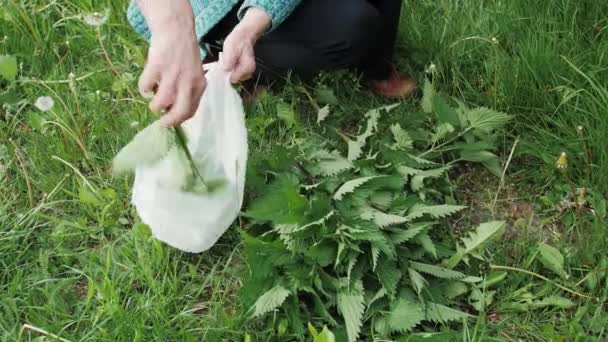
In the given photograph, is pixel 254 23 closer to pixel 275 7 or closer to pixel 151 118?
pixel 275 7

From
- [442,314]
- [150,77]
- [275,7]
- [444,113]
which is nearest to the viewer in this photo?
[150,77]

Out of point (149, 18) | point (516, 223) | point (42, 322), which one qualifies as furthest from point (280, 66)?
point (42, 322)

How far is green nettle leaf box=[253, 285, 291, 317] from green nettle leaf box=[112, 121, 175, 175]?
1.23 ft

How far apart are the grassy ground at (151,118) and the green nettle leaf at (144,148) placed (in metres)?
0.34

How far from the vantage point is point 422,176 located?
1754 mm

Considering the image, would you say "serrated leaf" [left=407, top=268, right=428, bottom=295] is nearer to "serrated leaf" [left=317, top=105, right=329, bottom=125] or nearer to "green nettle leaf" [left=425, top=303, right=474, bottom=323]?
"green nettle leaf" [left=425, top=303, right=474, bottom=323]

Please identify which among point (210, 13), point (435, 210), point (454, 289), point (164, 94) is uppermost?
point (164, 94)

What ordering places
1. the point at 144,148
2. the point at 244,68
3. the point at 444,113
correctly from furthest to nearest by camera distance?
1. the point at 444,113
2. the point at 244,68
3. the point at 144,148

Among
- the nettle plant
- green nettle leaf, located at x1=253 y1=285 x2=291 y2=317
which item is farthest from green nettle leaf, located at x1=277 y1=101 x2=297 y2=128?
green nettle leaf, located at x1=253 y1=285 x2=291 y2=317

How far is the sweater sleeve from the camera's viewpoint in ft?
5.82

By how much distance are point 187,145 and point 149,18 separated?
0.32 metres

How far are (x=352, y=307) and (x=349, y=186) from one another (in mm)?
289

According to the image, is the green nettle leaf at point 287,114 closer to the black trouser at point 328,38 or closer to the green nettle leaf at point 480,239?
the black trouser at point 328,38

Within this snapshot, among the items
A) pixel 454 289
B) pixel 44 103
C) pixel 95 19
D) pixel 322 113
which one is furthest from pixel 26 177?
pixel 454 289
